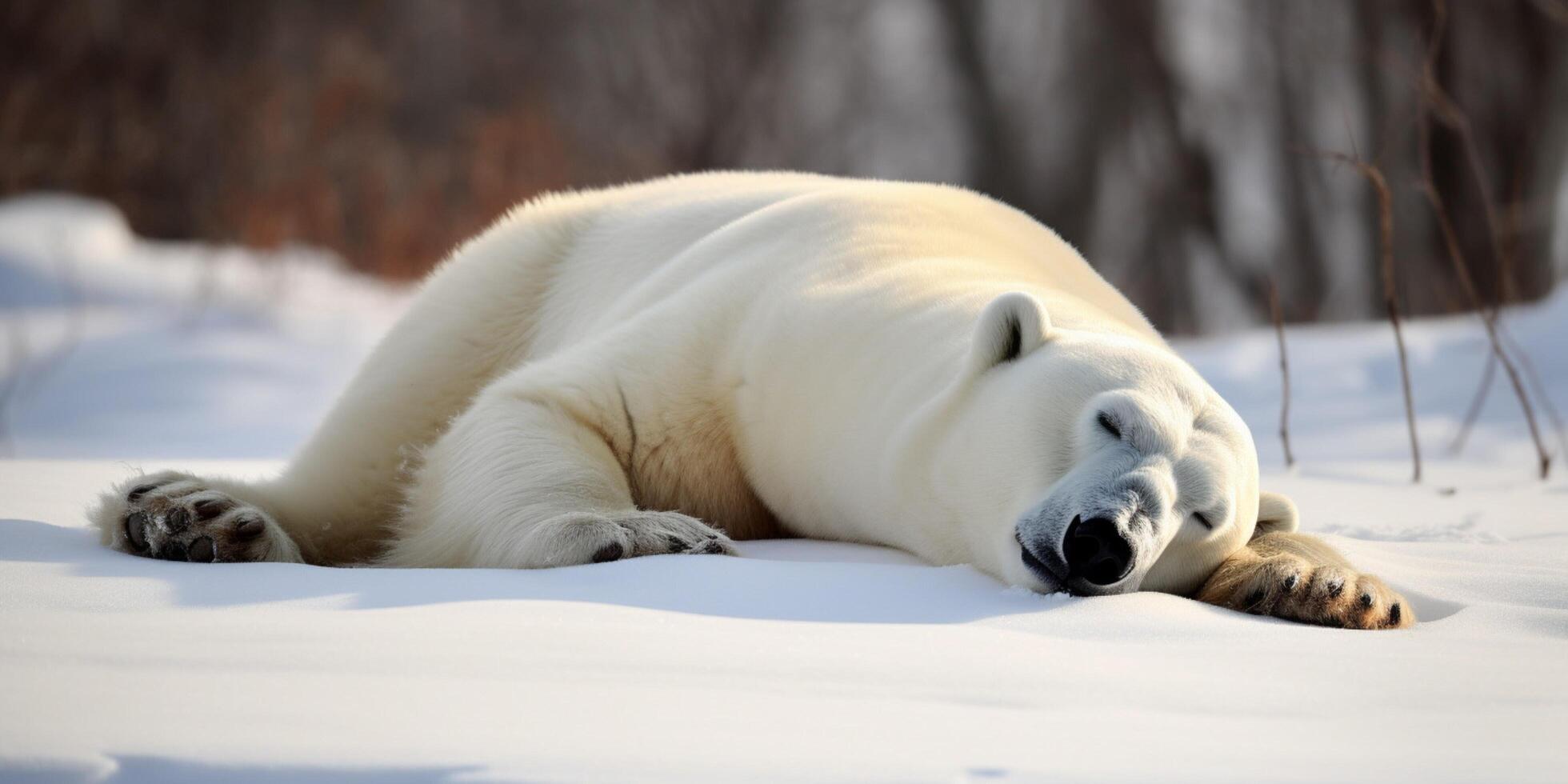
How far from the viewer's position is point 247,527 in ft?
8.15

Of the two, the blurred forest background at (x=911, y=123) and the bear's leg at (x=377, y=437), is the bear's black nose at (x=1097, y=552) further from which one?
the blurred forest background at (x=911, y=123)

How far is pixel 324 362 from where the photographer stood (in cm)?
664

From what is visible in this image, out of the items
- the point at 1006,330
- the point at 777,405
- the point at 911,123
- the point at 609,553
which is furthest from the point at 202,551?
the point at 911,123

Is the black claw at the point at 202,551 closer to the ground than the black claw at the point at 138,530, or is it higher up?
closer to the ground

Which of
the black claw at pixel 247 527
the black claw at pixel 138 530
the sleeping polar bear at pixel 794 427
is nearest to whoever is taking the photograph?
the sleeping polar bear at pixel 794 427

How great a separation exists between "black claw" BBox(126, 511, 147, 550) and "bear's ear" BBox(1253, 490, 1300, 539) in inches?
72.0

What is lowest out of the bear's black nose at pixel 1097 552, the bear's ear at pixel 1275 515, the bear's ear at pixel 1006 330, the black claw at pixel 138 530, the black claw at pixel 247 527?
the bear's ear at pixel 1275 515

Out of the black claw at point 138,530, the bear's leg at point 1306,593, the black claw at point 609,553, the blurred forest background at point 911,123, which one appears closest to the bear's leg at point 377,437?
the black claw at point 138,530

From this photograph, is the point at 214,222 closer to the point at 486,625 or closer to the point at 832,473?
the point at 832,473

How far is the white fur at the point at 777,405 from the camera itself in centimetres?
224

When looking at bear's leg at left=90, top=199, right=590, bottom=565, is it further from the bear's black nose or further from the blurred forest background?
the blurred forest background

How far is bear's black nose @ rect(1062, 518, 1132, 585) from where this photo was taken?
2.04 m

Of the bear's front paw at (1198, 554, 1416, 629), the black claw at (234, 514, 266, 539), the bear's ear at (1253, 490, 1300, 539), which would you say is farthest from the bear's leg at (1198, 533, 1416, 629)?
the black claw at (234, 514, 266, 539)

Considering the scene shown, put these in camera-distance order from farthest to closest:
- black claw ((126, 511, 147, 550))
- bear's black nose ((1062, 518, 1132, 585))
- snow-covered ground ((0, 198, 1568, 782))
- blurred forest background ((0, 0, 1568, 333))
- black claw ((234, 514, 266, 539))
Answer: blurred forest background ((0, 0, 1568, 333)) < black claw ((234, 514, 266, 539)) < black claw ((126, 511, 147, 550)) < bear's black nose ((1062, 518, 1132, 585)) < snow-covered ground ((0, 198, 1568, 782))
